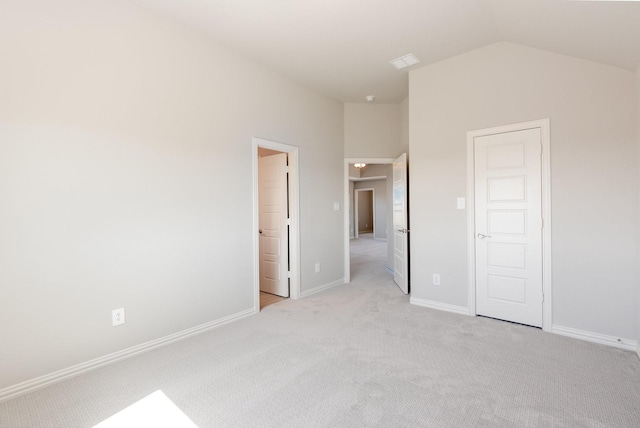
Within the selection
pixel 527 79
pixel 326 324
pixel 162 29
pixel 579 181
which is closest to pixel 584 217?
pixel 579 181

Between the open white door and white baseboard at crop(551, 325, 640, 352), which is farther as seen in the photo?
the open white door

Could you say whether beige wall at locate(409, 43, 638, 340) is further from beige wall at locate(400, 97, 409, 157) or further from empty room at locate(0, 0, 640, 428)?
beige wall at locate(400, 97, 409, 157)

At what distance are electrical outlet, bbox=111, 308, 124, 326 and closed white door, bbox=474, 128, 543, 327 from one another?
136 inches

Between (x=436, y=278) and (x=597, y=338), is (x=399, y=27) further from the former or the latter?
(x=597, y=338)

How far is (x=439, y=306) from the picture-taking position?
11.7ft

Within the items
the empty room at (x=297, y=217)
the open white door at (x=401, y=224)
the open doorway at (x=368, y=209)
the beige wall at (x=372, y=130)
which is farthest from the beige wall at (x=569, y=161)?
the open doorway at (x=368, y=209)

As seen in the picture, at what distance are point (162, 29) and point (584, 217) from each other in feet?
13.5

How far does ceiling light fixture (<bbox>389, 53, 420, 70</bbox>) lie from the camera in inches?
133

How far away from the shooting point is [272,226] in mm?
4285

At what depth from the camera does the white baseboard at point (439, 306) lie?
342 cm

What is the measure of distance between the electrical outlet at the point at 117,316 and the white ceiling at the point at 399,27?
8.25ft

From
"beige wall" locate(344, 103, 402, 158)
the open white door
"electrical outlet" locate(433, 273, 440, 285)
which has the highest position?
"beige wall" locate(344, 103, 402, 158)

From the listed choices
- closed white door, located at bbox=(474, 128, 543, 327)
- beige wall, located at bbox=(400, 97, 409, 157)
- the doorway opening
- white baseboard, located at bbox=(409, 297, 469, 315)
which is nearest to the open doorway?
the doorway opening

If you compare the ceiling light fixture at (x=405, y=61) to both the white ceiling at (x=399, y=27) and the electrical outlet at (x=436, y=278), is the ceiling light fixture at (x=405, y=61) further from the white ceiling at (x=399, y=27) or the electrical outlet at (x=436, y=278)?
the electrical outlet at (x=436, y=278)
